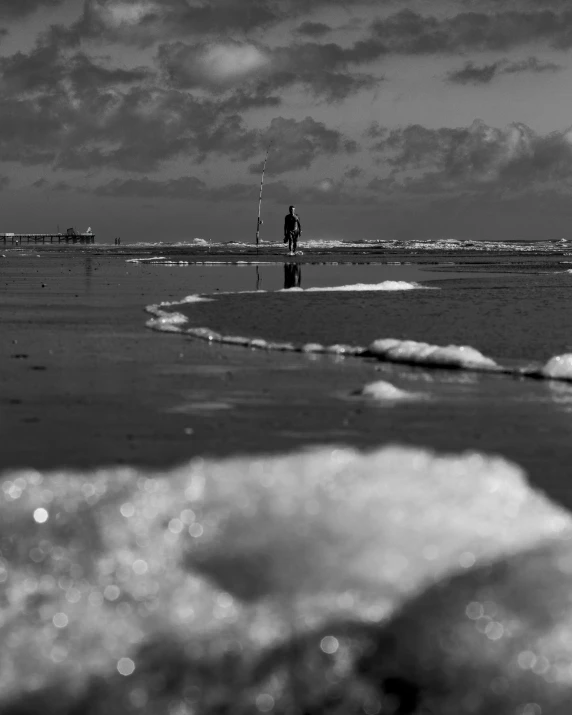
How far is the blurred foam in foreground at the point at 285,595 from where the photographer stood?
295cm

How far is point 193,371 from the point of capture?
310 inches

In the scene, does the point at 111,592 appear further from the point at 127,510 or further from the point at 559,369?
the point at 559,369

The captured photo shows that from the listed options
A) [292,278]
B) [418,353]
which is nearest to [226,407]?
→ [418,353]

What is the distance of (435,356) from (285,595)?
5.32 meters

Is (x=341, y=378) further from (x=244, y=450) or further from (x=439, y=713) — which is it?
(x=439, y=713)

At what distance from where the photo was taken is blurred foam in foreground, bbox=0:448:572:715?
2953 mm

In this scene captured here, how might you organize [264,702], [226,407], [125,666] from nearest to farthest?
[264,702] < [125,666] < [226,407]

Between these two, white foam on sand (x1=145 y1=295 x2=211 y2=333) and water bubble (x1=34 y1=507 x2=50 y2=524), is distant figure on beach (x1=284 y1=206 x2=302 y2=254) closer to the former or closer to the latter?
white foam on sand (x1=145 y1=295 x2=211 y2=333)

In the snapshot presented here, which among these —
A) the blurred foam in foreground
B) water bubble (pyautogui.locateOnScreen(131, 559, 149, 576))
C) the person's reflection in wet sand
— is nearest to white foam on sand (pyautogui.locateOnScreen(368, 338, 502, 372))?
the blurred foam in foreground

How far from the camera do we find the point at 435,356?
27.7ft

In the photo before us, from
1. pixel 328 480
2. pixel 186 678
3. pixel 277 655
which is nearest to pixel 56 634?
pixel 186 678

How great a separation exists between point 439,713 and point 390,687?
18 centimetres

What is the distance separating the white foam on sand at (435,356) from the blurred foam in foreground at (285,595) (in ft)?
13.5

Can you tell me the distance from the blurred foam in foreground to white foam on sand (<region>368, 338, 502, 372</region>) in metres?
4.10
